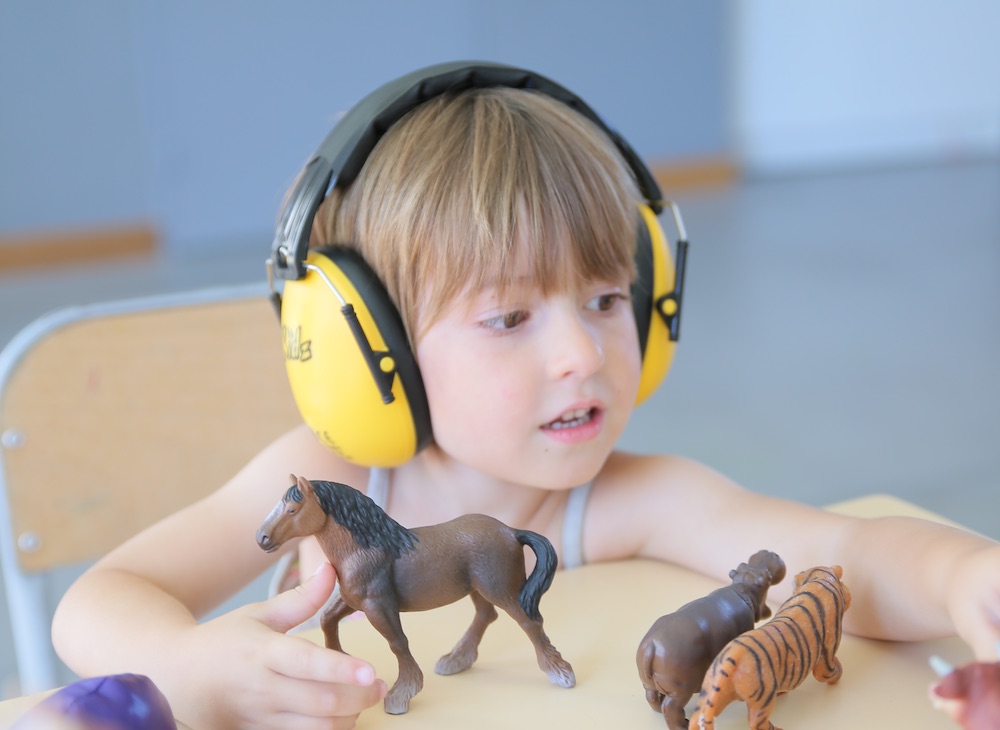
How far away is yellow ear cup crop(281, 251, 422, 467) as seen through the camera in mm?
885

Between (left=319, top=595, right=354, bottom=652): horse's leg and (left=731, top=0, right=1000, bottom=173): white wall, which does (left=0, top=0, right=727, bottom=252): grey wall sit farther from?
(left=319, top=595, right=354, bottom=652): horse's leg

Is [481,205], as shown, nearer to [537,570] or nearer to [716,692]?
[537,570]

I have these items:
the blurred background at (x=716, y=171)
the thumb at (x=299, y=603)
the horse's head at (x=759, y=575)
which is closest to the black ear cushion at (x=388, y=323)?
the thumb at (x=299, y=603)

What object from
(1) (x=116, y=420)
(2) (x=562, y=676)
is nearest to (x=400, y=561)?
(2) (x=562, y=676)

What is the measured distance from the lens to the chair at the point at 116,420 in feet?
4.05

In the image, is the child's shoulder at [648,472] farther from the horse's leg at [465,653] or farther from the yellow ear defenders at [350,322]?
the horse's leg at [465,653]

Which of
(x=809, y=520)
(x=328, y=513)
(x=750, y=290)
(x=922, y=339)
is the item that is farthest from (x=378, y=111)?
(x=750, y=290)

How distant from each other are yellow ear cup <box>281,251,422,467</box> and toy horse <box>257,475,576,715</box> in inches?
8.0

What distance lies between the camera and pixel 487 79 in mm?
995

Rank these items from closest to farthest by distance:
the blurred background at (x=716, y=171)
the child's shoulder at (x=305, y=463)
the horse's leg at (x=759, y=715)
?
1. the horse's leg at (x=759, y=715)
2. the child's shoulder at (x=305, y=463)
3. the blurred background at (x=716, y=171)

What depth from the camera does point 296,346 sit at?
90 cm

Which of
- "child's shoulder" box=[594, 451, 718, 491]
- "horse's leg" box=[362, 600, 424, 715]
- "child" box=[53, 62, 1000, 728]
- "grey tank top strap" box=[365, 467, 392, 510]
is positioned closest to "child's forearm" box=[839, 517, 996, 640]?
"child" box=[53, 62, 1000, 728]

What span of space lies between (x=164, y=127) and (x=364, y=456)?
4326 mm

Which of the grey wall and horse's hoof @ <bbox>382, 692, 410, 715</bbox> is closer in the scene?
horse's hoof @ <bbox>382, 692, 410, 715</bbox>
